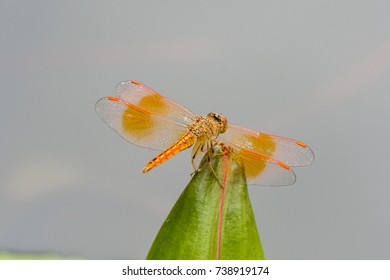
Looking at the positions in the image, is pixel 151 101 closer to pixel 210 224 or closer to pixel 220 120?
pixel 220 120

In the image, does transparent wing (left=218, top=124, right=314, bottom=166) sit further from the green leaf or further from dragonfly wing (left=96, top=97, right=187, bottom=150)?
the green leaf

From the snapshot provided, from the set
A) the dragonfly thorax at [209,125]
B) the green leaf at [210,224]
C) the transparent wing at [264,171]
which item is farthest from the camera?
the dragonfly thorax at [209,125]

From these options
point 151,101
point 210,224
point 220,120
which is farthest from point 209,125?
point 210,224

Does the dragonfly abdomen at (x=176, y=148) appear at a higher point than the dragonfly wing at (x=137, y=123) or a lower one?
lower

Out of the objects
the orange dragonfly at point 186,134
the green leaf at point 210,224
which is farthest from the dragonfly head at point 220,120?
the green leaf at point 210,224

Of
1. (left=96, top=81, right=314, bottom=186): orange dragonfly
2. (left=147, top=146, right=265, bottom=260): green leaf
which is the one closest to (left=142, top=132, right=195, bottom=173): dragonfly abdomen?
(left=96, top=81, right=314, bottom=186): orange dragonfly

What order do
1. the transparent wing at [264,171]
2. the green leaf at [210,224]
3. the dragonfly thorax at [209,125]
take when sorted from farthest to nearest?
the dragonfly thorax at [209,125] < the transparent wing at [264,171] < the green leaf at [210,224]

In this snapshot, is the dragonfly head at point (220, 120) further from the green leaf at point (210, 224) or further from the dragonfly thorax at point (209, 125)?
the green leaf at point (210, 224)

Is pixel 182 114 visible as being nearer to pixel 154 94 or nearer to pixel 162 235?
pixel 154 94
